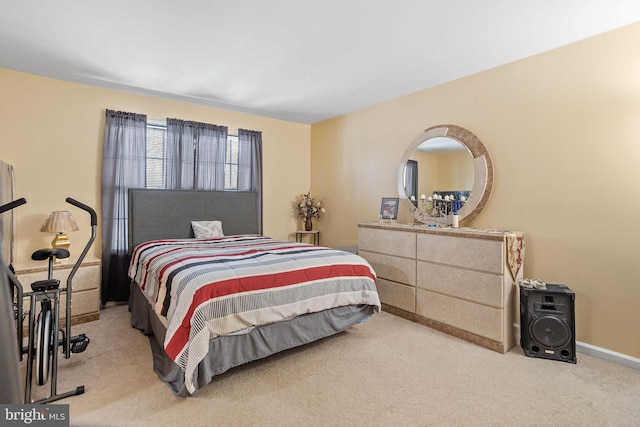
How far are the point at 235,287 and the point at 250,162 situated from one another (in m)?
3.13

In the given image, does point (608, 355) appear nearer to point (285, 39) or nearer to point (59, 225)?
point (285, 39)

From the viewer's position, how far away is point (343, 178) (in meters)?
5.16

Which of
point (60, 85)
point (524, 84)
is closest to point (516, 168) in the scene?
point (524, 84)

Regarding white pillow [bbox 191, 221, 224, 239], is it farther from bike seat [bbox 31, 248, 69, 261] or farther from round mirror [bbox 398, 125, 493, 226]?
round mirror [bbox 398, 125, 493, 226]

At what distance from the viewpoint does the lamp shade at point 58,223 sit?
333cm

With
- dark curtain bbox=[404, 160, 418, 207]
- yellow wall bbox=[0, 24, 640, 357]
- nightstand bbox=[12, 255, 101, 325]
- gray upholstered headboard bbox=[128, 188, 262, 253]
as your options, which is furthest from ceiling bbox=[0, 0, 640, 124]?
nightstand bbox=[12, 255, 101, 325]

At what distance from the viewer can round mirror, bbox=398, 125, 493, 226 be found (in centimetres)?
338

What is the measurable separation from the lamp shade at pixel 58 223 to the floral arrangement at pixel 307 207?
10.4 ft

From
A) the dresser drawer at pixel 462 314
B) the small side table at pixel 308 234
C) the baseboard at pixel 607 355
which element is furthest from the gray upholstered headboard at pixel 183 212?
the baseboard at pixel 607 355

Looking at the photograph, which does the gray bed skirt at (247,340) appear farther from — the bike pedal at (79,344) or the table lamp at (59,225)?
the table lamp at (59,225)

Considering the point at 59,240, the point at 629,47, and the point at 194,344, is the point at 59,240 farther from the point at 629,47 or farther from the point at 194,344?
the point at 629,47

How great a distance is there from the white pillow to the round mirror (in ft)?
8.42

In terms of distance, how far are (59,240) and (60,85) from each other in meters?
1.80

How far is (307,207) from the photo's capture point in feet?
18.1
